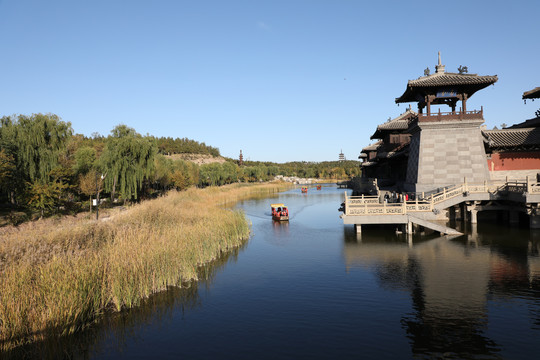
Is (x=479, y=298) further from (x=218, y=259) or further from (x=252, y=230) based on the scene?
(x=252, y=230)

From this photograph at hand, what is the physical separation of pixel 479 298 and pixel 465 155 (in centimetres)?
2054

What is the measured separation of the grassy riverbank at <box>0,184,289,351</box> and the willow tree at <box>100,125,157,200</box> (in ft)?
59.1

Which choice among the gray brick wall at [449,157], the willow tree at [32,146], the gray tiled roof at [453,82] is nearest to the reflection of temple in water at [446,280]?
the gray brick wall at [449,157]

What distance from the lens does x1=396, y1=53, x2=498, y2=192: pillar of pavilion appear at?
2856 centimetres

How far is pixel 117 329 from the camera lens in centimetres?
1031

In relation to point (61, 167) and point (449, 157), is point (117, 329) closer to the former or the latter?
point (61, 167)

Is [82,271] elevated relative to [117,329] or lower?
elevated

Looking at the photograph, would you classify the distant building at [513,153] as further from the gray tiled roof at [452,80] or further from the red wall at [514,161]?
the gray tiled roof at [452,80]

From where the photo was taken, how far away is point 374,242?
22.6 metres

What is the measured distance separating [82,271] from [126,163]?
27.9 m

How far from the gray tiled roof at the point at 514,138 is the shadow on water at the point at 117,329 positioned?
96.8 ft

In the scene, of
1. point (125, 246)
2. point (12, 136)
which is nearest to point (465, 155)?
point (125, 246)

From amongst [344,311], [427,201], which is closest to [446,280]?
[344,311]

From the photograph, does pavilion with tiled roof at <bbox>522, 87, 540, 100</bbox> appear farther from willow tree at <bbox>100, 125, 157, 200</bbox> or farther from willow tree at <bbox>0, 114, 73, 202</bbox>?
willow tree at <bbox>0, 114, 73, 202</bbox>
